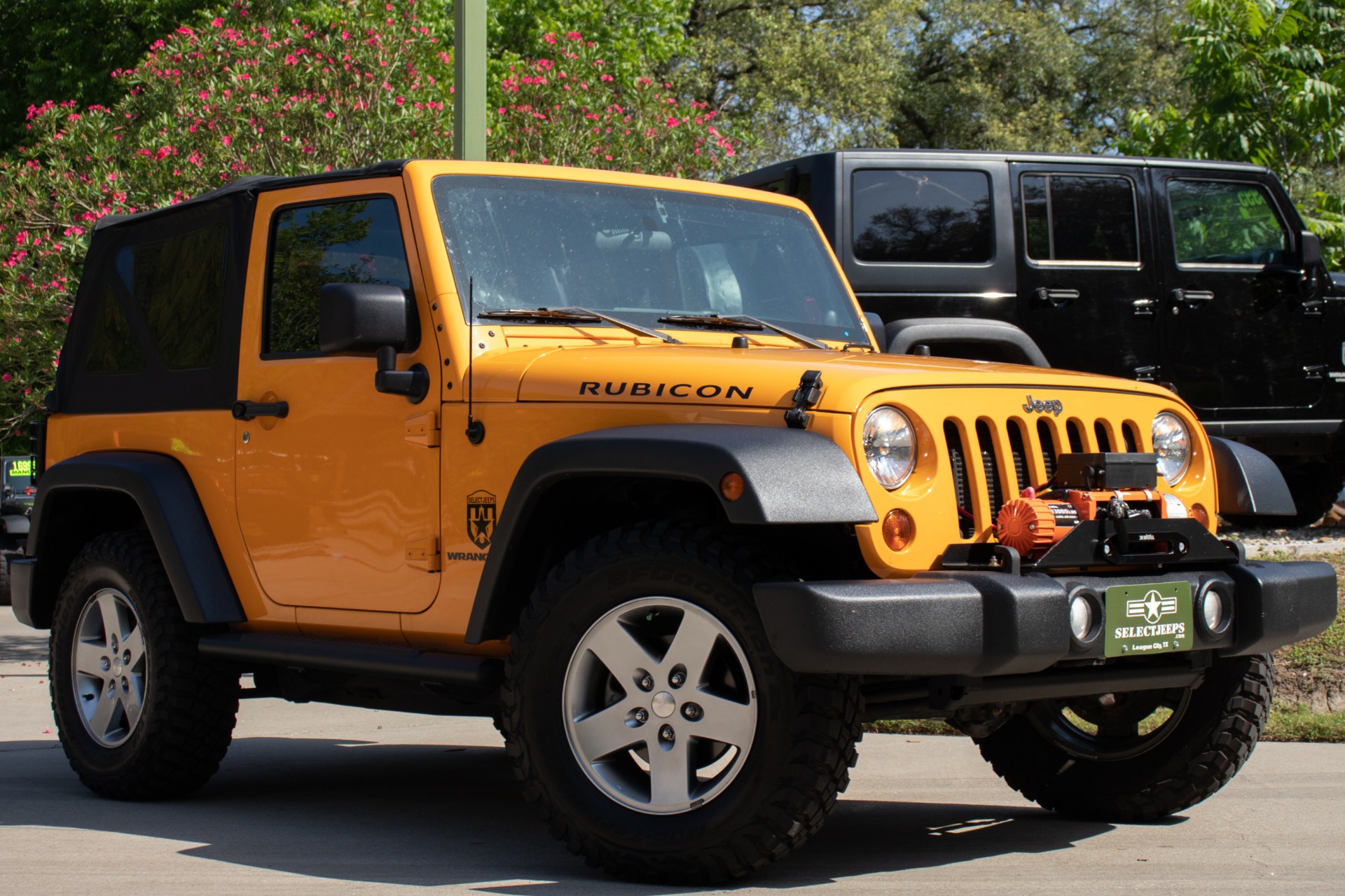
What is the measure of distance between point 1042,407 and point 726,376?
891 millimetres

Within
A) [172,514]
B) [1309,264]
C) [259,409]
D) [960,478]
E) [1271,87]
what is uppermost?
[1271,87]

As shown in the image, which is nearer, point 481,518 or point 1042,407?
point 1042,407

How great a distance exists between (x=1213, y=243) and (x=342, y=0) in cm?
854

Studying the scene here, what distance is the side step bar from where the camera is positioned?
15.3ft

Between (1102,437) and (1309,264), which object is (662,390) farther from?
(1309,264)

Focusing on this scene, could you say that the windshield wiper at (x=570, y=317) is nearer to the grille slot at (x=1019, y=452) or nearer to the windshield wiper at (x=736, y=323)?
the windshield wiper at (x=736, y=323)

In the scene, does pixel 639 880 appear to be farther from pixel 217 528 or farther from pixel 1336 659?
pixel 1336 659

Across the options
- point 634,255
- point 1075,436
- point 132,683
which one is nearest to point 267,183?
point 634,255

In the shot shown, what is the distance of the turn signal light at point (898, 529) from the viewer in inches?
162

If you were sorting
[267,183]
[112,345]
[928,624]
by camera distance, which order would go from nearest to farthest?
[928,624] → [267,183] → [112,345]

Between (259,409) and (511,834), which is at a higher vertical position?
(259,409)

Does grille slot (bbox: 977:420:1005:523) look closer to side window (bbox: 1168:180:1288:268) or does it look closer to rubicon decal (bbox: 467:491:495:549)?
rubicon decal (bbox: 467:491:495:549)

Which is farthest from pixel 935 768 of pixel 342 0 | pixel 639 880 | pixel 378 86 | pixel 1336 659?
pixel 342 0

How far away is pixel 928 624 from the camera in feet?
12.7
